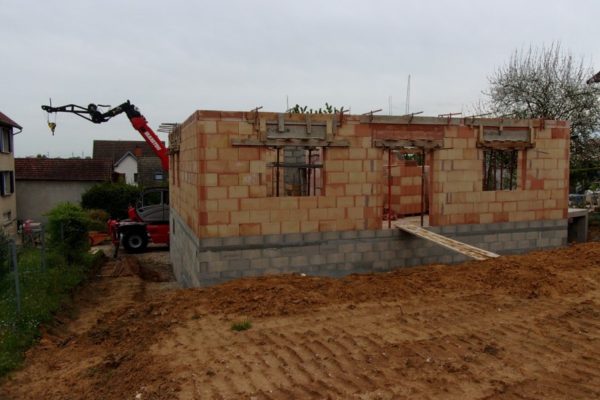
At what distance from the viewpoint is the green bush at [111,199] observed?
28281mm

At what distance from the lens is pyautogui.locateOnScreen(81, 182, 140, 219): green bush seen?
28281mm

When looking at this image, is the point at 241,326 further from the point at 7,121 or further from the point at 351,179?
the point at 7,121

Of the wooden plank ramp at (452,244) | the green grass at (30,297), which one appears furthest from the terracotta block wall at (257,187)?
the green grass at (30,297)

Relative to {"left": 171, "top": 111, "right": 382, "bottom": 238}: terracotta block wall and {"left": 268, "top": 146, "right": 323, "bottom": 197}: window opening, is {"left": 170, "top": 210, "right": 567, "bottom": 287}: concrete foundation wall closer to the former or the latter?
{"left": 171, "top": 111, "right": 382, "bottom": 238}: terracotta block wall

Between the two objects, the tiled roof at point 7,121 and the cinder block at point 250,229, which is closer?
the cinder block at point 250,229

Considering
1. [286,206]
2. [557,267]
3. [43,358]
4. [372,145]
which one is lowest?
[43,358]

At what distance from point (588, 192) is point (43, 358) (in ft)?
75.4

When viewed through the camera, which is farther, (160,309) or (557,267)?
(557,267)

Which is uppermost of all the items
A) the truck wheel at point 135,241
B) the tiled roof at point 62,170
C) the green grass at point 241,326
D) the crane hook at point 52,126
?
the crane hook at point 52,126

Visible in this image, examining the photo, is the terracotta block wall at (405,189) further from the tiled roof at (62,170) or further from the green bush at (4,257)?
the tiled roof at (62,170)

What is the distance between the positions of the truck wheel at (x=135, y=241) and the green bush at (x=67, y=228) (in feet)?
20.3

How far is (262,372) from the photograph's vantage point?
220 inches

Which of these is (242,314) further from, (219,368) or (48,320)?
(48,320)

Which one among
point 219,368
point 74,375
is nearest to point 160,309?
point 74,375
